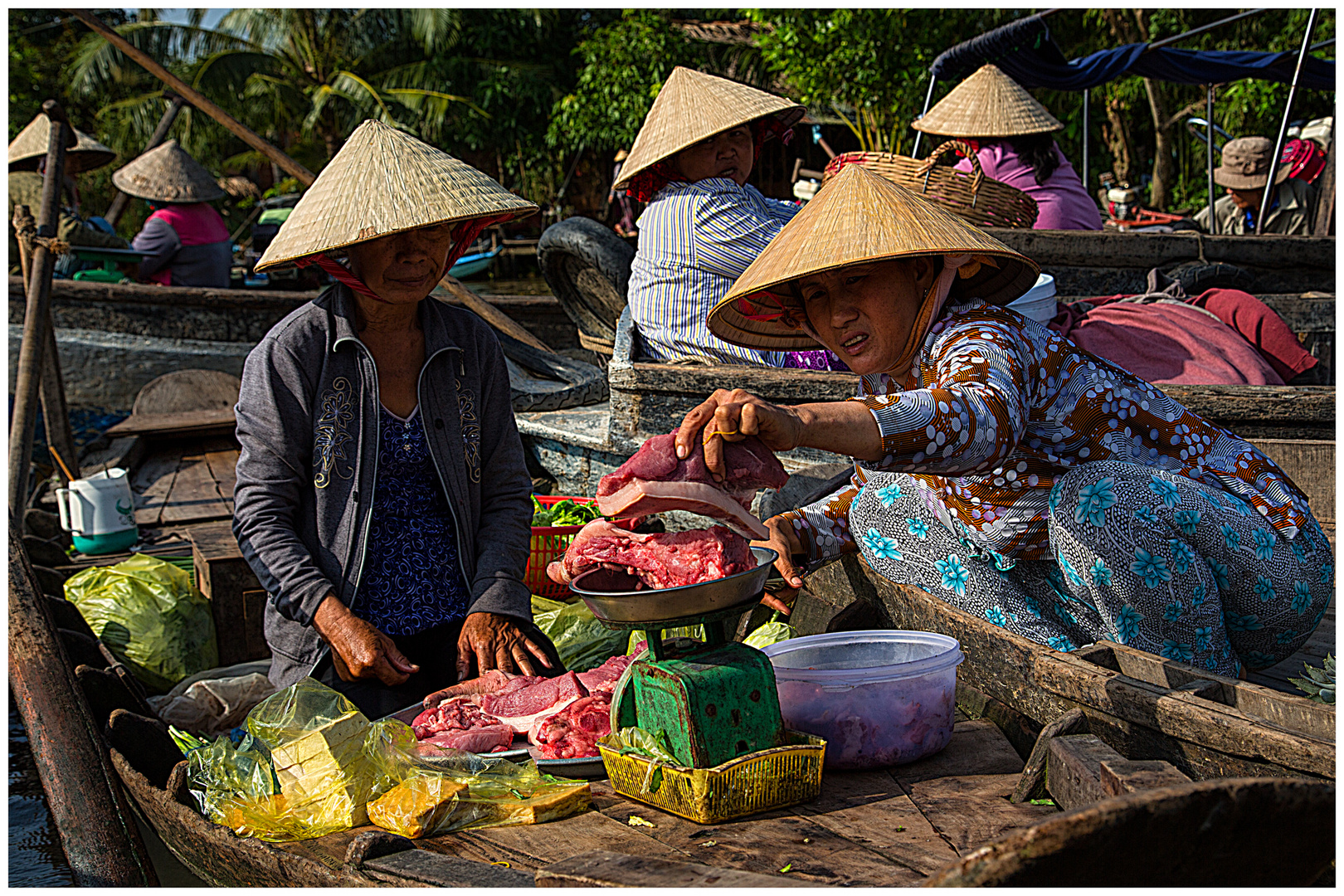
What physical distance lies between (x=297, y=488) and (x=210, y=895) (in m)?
1.03

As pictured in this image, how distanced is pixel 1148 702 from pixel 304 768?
1.58m

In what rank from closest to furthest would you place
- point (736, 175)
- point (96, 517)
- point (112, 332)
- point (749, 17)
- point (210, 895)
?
point (210, 895), point (736, 175), point (96, 517), point (112, 332), point (749, 17)

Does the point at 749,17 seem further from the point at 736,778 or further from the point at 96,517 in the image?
the point at 736,778

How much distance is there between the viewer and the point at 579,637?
12.4ft

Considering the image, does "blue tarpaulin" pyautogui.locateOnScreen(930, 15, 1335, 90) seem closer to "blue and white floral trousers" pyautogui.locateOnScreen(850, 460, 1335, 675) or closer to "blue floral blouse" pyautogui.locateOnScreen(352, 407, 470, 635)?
"blue and white floral trousers" pyautogui.locateOnScreen(850, 460, 1335, 675)

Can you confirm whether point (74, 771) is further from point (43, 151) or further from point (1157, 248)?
point (43, 151)

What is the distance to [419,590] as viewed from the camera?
2.82 m

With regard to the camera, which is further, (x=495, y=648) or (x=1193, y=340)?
(x=1193, y=340)

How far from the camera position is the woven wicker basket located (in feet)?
15.4

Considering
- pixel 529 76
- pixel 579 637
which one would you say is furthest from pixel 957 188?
pixel 529 76

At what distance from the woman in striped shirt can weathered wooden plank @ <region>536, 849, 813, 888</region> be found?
2631 mm

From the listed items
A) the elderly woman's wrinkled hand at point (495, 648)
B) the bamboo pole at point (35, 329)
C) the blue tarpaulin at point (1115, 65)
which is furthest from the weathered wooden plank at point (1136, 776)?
the blue tarpaulin at point (1115, 65)

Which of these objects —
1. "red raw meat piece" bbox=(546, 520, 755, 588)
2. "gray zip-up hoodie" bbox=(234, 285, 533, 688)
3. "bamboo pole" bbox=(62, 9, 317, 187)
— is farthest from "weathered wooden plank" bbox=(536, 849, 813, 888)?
"bamboo pole" bbox=(62, 9, 317, 187)

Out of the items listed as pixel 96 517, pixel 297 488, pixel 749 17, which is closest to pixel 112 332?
pixel 96 517
